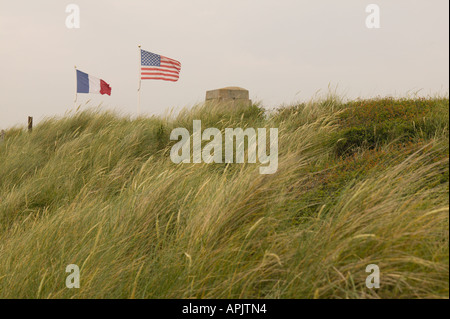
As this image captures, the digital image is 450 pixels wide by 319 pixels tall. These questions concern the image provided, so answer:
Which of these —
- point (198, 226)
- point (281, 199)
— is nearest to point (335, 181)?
point (281, 199)

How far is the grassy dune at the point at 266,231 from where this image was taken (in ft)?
7.67

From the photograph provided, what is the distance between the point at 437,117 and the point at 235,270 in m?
3.91

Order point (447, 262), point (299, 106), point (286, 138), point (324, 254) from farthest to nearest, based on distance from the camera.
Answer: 1. point (299, 106)
2. point (286, 138)
3. point (324, 254)
4. point (447, 262)

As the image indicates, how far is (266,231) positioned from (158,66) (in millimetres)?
10947

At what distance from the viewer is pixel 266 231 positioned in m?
3.00

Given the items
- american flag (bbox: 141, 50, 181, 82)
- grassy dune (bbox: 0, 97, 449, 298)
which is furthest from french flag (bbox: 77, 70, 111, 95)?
grassy dune (bbox: 0, 97, 449, 298)

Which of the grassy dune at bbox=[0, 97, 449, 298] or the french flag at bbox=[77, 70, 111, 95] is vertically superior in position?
the french flag at bbox=[77, 70, 111, 95]

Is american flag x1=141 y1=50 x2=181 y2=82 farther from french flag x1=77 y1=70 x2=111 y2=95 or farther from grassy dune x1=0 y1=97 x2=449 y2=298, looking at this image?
grassy dune x1=0 y1=97 x2=449 y2=298

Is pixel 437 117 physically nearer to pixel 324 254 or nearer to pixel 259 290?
pixel 324 254

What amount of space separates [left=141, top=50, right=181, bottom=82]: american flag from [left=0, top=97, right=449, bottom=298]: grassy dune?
781cm

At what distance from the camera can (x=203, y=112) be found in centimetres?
909

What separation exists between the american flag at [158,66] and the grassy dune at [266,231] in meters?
7.81

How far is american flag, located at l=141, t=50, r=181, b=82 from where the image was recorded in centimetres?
1285

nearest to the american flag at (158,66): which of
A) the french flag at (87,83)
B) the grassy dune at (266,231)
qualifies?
the french flag at (87,83)
